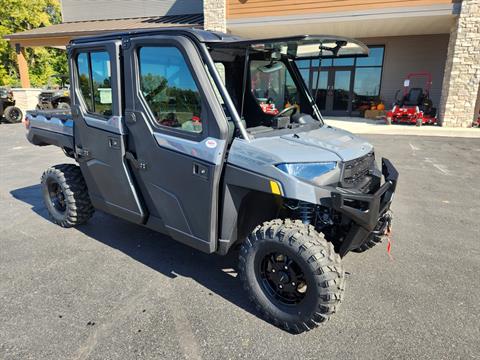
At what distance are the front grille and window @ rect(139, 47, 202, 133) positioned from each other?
46.7 inches

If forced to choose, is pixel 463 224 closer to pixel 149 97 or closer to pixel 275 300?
pixel 275 300

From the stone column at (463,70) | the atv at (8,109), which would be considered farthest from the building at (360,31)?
the atv at (8,109)

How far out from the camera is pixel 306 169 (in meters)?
2.47

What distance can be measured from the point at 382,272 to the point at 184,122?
2367mm

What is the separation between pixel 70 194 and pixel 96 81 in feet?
4.71

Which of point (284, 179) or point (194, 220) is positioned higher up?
point (284, 179)

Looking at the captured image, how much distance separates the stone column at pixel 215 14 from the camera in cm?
1366

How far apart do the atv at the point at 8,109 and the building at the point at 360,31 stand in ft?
8.01

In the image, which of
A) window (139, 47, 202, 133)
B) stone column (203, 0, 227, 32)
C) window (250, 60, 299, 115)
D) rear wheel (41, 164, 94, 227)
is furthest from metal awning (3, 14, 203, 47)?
window (139, 47, 202, 133)

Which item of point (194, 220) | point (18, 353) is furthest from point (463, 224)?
point (18, 353)

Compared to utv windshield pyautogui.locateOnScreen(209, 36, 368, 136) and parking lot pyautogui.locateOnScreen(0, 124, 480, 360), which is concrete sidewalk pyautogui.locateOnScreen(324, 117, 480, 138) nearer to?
parking lot pyautogui.locateOnScreen(0, 124, 480, 360)

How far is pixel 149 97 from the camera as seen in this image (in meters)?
3.02

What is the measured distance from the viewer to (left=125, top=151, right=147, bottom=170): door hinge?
3.11m

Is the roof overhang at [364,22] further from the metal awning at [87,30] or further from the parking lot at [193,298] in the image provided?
the parking lot at [193,298]
